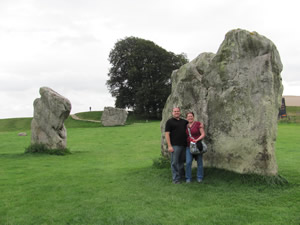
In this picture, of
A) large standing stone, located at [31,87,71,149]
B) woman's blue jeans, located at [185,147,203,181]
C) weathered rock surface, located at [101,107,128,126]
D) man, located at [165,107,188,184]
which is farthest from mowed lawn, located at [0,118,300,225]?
weathered rock surface, located at [101,107,128,126]

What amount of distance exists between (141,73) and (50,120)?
39.8 metres

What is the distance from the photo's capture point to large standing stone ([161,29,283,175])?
25.2ft

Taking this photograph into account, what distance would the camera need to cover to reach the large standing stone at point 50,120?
16.8 m

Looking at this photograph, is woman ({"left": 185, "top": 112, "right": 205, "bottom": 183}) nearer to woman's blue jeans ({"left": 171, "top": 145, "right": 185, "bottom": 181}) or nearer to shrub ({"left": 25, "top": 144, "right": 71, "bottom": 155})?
woman's blue jeans ({"left": 171, "top": 145, "right": 185, "bottom": 181})

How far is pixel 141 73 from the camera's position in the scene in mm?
55688

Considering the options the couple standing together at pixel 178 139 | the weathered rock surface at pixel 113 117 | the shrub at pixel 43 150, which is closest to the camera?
the couple standing together at pixel 178 139

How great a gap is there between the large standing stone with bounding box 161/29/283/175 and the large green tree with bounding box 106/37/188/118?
43614 mm

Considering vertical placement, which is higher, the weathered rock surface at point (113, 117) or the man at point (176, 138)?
the weathered rock surface at point (113, 117)

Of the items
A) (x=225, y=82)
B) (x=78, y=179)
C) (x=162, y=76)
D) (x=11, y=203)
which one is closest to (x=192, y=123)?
(x=225, y=82)

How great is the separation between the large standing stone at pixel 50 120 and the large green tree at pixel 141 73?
35.4 m

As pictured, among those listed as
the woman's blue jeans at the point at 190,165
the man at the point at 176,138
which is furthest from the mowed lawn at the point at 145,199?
the man at the point at 176,138

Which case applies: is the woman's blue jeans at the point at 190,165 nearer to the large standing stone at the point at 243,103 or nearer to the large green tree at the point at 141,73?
the large standing stone at the point at 243,103

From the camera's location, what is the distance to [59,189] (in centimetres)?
849

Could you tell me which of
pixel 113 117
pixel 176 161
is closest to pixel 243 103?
pixel 176 161
